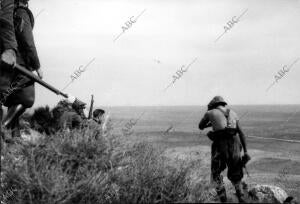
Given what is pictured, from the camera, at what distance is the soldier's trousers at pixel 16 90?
17.7ft

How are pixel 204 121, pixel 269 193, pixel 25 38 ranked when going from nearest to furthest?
pixel 25 38 → pixel 204 121 → pixel 269 193

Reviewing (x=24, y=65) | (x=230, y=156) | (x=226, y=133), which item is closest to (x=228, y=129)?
(x=226, y=133)

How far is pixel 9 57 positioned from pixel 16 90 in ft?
1.88

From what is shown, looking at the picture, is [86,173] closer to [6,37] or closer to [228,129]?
[6,37]

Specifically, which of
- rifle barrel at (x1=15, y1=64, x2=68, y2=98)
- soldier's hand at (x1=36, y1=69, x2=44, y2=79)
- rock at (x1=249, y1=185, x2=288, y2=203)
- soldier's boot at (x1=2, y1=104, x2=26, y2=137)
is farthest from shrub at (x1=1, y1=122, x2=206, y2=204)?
rock at (x1=249, y1=185, x2=288, y2=203)

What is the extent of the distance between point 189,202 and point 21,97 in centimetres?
244

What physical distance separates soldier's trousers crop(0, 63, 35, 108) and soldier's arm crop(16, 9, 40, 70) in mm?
324

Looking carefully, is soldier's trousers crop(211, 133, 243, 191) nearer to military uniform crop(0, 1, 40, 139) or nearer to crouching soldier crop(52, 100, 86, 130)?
crouching soldier crop(52, 100, 86, 130)

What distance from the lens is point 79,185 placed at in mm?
4852

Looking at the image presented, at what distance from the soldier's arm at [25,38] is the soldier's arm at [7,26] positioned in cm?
44

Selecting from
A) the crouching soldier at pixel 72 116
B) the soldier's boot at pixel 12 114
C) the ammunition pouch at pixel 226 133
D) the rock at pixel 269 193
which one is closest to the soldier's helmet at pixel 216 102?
the ammunition pouch at pixel 226 133

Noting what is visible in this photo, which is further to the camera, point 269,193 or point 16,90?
point 269,193

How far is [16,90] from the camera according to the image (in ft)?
18.2

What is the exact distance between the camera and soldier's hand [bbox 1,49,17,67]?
199 inches
